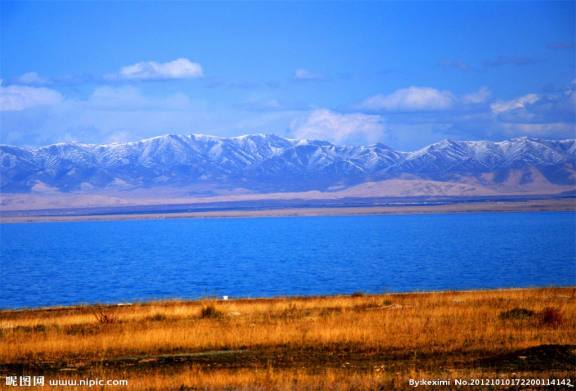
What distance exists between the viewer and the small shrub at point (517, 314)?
29.6 m

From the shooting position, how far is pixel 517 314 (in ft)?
98.8

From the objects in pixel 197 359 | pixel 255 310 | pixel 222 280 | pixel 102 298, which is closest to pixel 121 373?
pixel 197 359

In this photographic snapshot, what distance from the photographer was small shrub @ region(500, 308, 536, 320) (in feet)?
97.2

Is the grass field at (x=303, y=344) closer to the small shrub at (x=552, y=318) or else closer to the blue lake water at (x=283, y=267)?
the small shrub at (x=552, y=318)

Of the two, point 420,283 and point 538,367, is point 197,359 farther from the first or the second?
point 420,283

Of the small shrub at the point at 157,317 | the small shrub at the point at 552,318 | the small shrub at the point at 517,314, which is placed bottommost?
the small shrub at the point at 157,317

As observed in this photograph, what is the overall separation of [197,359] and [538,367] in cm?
909

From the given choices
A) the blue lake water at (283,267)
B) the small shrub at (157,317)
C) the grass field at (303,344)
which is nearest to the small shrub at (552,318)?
the grass field at (303,344)

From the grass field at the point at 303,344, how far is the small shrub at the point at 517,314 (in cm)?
4

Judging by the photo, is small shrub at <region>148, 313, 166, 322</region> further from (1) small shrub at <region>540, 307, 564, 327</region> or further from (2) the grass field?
(1) small shrub at <region>540, 307, 564, 327</region>

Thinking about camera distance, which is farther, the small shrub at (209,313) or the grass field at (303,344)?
the small shrub at (209,313)

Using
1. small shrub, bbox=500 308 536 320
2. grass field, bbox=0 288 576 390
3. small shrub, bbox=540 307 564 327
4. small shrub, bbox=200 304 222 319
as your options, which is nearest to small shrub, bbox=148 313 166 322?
grass field, bbox=0 288 576 390

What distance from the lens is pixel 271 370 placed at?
66.0 feet

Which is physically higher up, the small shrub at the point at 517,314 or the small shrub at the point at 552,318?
the small shrub at the point at 552,318
